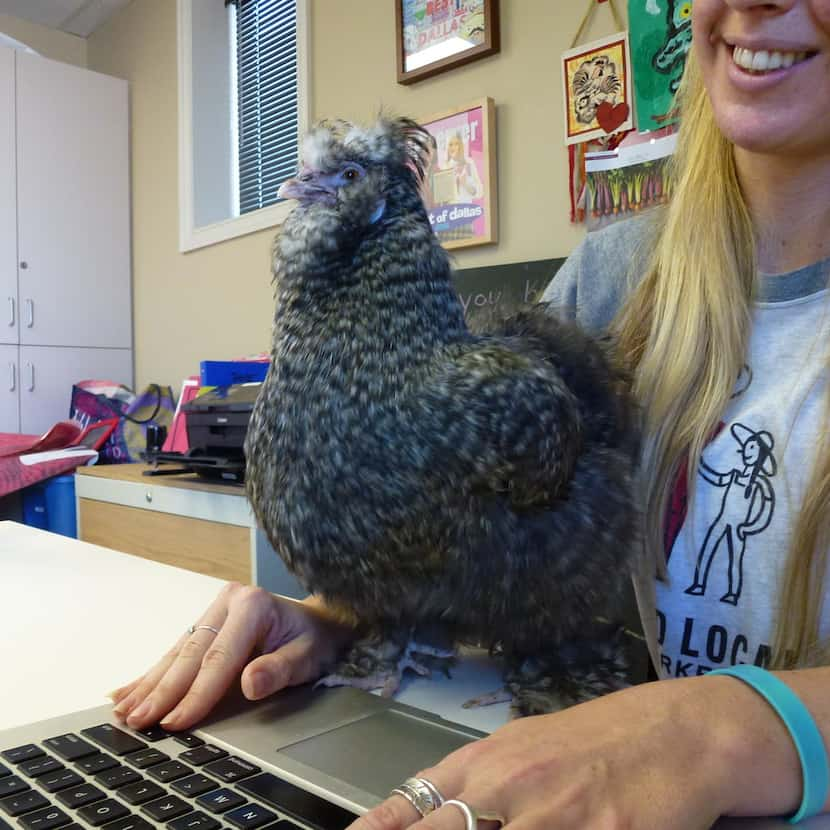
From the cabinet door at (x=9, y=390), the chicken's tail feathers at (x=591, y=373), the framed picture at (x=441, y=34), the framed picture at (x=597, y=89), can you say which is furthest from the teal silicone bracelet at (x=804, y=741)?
the cabinet door at (x=9, y=390)

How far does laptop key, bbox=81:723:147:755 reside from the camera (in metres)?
Answer: 0.50

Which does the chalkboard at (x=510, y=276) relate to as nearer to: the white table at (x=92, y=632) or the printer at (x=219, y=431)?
the printer at (x=219, y=431)

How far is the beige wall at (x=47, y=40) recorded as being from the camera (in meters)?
3.39

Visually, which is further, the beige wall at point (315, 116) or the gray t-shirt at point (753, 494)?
the beige wall at point (315, 116)

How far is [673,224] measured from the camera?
754mm

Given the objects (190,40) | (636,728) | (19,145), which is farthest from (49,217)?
(636,728)

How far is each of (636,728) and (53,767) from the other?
0.34 m

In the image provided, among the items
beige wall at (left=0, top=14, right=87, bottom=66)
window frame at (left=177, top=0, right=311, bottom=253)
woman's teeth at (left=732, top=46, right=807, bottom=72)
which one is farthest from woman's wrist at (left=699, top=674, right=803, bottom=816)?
beige wall at (left=0, top=14, right=87, bottom=66)

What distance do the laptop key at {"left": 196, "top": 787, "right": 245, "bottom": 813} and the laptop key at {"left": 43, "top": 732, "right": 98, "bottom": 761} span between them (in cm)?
10

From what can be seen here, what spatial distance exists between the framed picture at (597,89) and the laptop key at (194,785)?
1.61 m

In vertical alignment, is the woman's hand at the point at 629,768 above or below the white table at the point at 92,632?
above

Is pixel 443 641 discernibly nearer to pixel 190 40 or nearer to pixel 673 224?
pixel 673 224

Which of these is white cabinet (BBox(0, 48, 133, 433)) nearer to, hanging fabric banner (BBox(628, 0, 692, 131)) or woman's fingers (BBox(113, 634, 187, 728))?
hanging fabric banner (BBox(628, 0, 692, 131))

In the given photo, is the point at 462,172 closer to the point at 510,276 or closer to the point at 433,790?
the point at 510,276
